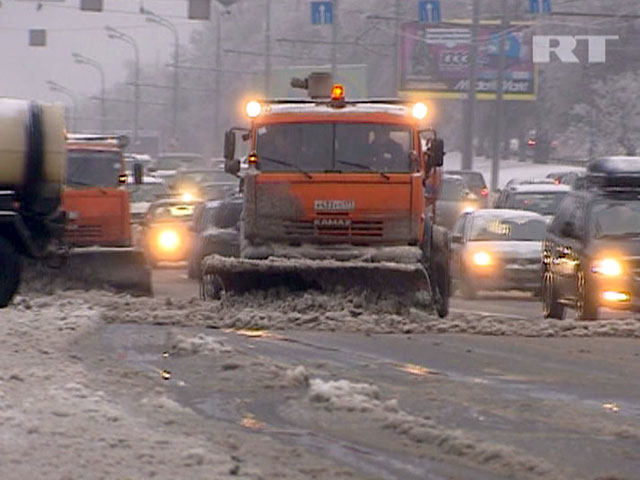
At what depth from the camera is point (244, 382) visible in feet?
41.0

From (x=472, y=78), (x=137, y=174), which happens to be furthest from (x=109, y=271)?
(x=472, y=78)

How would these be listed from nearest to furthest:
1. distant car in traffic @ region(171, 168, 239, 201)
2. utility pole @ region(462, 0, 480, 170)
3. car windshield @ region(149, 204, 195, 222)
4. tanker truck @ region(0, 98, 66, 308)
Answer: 1. tanker truck @ region(0, 98, 66, 308)
2. car windshield @ region(149, 204, 195, 222)
3. distant car in traffic @ region(171, 168, 239, 201)
4. utility pole @ region(462, 0, 480, 170)

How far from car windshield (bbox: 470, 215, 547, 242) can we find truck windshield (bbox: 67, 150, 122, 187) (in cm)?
589

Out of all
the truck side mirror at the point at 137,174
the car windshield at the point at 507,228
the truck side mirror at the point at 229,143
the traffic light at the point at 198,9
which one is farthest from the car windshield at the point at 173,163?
the truck side mirror at the point at 229,143

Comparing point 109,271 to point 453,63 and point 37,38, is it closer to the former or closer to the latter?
point 37,38

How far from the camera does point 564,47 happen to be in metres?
77.2

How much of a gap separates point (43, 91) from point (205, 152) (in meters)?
23.1

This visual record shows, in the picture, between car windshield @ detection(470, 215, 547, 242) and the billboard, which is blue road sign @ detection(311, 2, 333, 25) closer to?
the billboard

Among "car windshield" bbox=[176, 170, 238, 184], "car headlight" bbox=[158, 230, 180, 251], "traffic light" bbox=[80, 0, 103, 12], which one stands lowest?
"car headlight" bbox=[158, 230, 180, 251]

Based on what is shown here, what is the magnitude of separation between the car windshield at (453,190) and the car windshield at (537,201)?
6.13m

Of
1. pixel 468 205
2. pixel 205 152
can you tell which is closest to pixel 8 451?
pixel 468 205

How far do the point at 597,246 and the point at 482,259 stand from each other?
22.7 ft

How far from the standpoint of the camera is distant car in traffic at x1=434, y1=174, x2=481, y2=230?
41344mm

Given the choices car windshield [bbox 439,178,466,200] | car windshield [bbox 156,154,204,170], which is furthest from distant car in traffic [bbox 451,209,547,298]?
car windshield [bbox 156,154,204,170]
